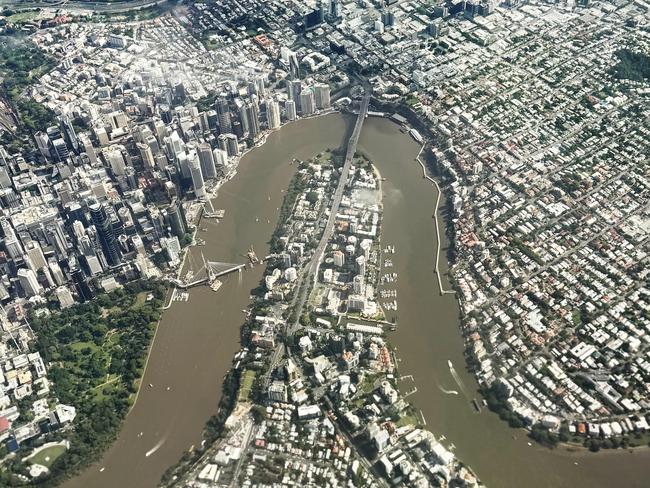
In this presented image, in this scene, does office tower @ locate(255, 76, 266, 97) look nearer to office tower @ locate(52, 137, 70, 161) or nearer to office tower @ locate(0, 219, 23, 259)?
office tower @ locate(52, 137, 70, 161)

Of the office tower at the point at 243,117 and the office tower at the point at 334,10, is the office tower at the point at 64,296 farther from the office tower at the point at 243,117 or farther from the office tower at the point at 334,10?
the office tower at the point at 334,10

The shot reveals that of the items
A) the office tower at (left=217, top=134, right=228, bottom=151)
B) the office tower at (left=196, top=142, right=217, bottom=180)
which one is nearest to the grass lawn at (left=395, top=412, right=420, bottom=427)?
the office tower at (left=196, top=142, right=217, bottom=180)

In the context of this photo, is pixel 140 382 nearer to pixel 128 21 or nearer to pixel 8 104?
pixel 8 104

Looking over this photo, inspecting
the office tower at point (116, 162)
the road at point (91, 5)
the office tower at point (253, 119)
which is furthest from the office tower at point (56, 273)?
the road at point (91, 5)

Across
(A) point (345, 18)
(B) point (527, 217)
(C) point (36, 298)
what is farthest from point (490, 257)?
(A) point (345, 18)

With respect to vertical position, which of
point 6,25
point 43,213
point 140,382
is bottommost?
point 140,382

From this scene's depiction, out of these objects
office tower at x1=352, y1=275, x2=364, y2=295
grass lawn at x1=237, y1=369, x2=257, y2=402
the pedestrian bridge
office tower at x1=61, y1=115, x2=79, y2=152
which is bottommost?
grass lawn at x1=237, y1=369, x2=257, y2=402

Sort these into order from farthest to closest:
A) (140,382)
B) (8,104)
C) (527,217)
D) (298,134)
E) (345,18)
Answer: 1. (345,18)
2. (8,104)
3. (298,134)
4. (527,217)
5. (140,382)
